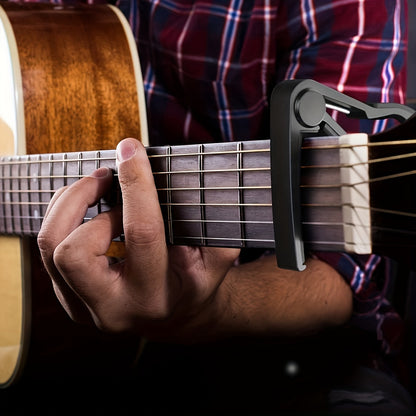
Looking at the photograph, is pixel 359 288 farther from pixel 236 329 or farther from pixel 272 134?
pixel 272 134

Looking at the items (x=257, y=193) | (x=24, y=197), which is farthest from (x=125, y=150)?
(x=24, y=197)

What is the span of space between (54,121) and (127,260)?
354 millimetres

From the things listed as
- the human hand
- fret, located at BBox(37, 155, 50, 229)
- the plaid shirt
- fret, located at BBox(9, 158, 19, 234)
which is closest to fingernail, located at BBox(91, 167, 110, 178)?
the human hand

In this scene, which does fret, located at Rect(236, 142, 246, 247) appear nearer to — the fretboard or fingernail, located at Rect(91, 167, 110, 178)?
the fretboard

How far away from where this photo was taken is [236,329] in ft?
2.68

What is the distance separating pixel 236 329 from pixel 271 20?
1.75ft

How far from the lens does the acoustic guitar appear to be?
0.42 metres

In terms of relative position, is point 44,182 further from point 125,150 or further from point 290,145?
point 290,145

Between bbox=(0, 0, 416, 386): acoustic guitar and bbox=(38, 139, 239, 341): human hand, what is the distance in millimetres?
28

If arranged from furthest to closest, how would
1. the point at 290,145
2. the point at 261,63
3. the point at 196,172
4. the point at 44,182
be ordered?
the point at 261,63
the point at 44,182
the point at 196,172
the point at 290,145

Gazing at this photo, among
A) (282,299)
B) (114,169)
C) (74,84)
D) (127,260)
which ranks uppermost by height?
(74,84)

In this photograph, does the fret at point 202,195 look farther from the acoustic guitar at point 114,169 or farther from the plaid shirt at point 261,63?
the plaid shirt at point 261,63

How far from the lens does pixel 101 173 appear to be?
0.60 metres

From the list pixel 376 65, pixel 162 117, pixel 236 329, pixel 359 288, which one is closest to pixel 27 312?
pixel 236 329
